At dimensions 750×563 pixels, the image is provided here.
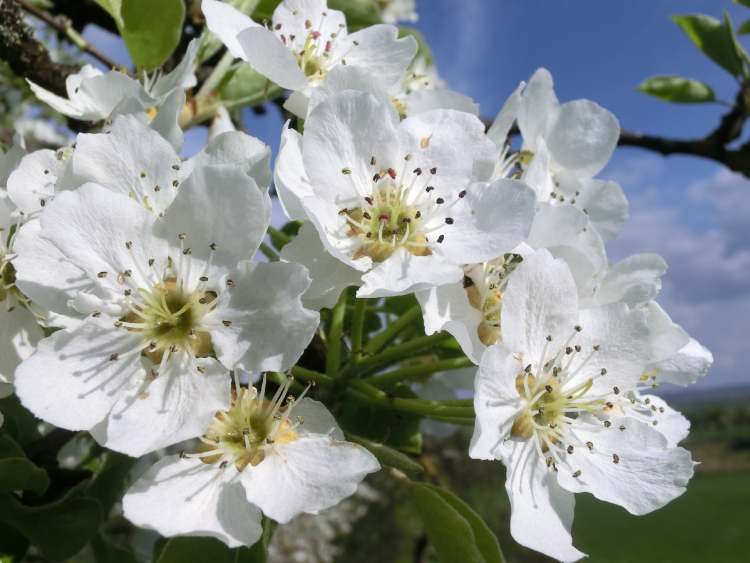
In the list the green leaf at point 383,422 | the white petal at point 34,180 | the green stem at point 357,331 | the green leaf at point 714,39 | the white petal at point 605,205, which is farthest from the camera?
the green leaf at point 714,39

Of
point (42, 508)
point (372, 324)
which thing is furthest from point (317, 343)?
point (42, 508)

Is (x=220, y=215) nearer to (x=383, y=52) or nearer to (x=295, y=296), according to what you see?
(x=295, y=296)

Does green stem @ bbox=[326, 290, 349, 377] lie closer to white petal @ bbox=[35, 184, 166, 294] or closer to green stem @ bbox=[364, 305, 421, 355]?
green stem @ bbox=[364, 305, 421, 355]

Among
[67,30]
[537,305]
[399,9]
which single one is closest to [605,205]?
[537,305]

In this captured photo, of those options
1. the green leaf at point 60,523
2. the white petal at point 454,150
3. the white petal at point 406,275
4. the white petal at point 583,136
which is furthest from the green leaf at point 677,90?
the green leaf at point 60,523

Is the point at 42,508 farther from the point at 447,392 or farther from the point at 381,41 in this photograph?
the point at 381,41

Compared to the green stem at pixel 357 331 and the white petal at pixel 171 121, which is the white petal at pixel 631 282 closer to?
the green stem at pixel 357 331

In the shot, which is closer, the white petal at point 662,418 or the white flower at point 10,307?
the white flower at point 10,307
